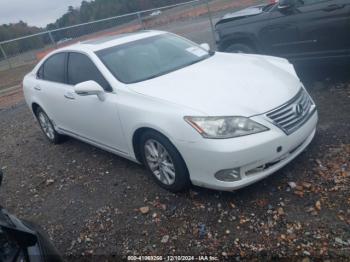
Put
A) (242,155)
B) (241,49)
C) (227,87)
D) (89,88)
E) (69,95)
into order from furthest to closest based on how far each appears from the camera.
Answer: (241,49) < (69,95) < (89,88) < (227,87) < (242,155)

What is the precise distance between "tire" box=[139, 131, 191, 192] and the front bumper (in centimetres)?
12

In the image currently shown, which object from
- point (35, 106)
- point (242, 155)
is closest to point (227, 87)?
point (242, 155)

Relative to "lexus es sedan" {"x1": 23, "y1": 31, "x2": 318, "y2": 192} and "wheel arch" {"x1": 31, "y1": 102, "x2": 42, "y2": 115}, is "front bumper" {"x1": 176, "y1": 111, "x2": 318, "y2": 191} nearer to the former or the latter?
"lexus es sedan" {"x1": 23, "y1": 31, "x2": 318, "y2": 192}

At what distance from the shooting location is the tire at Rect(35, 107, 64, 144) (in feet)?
21.1

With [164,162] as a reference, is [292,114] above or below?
above

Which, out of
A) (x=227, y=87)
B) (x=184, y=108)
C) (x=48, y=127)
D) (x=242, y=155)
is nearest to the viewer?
(x=242, y=155)

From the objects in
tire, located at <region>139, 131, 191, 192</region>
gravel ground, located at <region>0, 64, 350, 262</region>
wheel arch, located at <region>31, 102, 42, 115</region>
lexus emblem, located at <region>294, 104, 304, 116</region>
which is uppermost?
wheel arch, located at <region>31, 102, 42, 115</region>

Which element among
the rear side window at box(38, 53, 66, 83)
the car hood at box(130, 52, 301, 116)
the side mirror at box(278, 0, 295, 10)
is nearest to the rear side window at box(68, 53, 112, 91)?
the rear side window at box(38, 53, 66, 83)

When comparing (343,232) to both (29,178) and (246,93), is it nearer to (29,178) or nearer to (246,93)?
(246,93)

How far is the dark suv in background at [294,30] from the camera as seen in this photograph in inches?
229

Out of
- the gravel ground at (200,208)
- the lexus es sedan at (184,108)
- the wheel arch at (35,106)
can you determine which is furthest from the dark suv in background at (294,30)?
the wheel arch at (35,106)

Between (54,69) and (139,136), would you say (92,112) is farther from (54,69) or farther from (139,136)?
(54,69)

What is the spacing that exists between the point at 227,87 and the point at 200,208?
128 cm

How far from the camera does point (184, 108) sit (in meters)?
3.70
